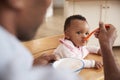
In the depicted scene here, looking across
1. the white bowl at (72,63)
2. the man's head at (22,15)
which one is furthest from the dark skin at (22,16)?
the white bowl at (72,63)

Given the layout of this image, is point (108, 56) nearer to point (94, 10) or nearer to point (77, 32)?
point (77, 32)

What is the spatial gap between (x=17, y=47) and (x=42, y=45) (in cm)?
125

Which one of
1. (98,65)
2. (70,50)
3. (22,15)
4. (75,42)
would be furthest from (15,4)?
(75,42)

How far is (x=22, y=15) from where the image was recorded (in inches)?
8.4

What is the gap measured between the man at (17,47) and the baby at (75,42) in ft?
3.51

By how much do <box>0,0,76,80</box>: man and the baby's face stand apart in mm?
1228

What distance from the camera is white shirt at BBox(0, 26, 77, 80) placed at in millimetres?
179

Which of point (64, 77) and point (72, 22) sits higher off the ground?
point (64, 77)

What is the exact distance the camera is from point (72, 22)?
1522 mm

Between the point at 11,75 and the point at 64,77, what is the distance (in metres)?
0.04

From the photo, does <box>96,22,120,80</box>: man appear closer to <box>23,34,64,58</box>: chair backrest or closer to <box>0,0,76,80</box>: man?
<box>23,34,64,58</box>: chair backrest

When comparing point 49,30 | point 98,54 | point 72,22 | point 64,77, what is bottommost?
point 49,30

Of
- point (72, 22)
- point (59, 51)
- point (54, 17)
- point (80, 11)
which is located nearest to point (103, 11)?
point (80, 11)

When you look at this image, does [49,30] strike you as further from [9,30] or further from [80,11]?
[9,30]
